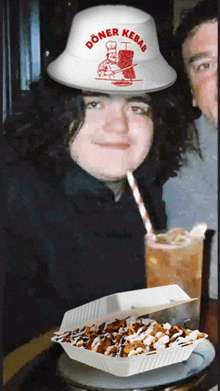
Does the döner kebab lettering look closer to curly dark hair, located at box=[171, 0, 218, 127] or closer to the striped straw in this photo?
curly dark hair, located at box=[171, 0, 218, 127]

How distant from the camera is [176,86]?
4.21 feet

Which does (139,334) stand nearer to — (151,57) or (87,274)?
(87,274)

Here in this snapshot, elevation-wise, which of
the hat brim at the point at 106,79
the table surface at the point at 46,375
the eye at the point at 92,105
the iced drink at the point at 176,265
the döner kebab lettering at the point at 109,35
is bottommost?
the table surface at the point at 46,375

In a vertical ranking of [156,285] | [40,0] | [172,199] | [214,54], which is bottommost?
[156,285]

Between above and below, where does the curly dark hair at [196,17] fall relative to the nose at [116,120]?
above

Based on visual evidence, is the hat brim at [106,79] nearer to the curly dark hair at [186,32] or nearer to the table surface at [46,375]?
the curly dark hair at [186,32]

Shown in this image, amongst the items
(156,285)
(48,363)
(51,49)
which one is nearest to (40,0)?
(51,49)

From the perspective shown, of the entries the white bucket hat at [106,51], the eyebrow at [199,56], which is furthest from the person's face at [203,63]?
the white bucket hat at [106,51]

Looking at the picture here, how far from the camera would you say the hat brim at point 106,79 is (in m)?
1.24

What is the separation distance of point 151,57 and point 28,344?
0.72m

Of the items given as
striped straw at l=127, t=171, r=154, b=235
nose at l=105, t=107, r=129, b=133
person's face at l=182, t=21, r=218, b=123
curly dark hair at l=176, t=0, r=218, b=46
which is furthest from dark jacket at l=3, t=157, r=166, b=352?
curly dark hair at l=176, t=0, r=218, b=46

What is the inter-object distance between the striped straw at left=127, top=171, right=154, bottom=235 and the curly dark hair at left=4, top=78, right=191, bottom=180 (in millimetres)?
30

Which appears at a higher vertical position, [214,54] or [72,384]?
[214,54]

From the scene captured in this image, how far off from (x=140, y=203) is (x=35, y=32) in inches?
17.8
